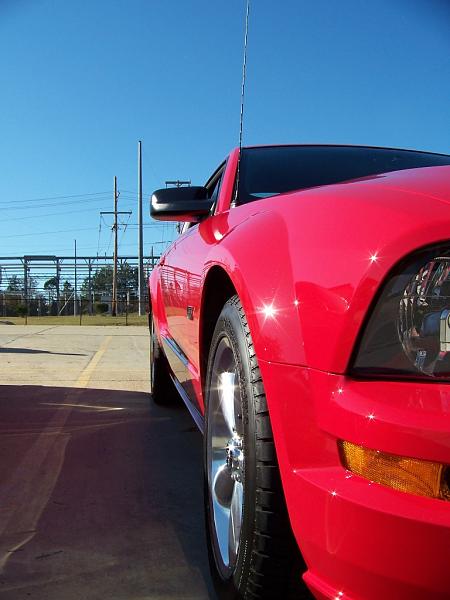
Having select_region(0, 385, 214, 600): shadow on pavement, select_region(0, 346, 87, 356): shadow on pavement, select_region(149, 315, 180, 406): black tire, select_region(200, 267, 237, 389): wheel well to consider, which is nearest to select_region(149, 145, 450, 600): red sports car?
select_region(200, 267, 237, 389): wheel well

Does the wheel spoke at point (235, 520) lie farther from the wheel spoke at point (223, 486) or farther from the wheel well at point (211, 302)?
the wheel well at point (211, 302)

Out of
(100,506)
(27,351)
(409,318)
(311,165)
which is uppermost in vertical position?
(311,165)

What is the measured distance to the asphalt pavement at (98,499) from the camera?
2248 mm

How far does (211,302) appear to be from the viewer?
2.44 meters

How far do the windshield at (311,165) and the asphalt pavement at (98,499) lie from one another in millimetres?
1650

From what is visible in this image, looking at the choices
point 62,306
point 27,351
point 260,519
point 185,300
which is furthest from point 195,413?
point 62,306

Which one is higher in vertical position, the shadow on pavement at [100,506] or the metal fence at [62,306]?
the metal fence at [62,306]

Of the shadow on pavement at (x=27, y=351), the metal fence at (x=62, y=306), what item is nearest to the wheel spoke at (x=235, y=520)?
the shadow on pavement at (x=27, y=351)

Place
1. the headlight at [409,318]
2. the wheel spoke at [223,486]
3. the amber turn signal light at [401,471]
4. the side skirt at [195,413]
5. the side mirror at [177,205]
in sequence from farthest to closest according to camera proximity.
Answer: the side mirror at [177,205] < the side skirt at [195,413] < the wheel spoke at [223,486] < the headlight at [409,318] < the amber turn signal light at [401,471]

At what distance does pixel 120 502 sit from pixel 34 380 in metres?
4.05

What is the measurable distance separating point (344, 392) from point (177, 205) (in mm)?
1951

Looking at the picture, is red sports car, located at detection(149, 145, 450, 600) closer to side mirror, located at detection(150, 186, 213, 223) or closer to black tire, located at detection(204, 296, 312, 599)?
black tire, located at detection(204, 296, 312, 599)

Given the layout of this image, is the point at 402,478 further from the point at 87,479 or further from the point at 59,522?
the point at 87,479

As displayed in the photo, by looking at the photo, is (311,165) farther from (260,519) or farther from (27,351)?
(27,351)
